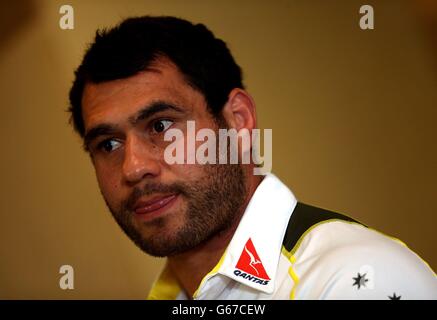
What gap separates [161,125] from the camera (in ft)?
3.19

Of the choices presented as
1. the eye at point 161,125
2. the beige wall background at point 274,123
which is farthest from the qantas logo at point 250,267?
the beige wall background at point 274,123

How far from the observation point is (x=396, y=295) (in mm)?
718

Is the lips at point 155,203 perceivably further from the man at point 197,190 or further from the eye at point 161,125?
the eye at point 161,125

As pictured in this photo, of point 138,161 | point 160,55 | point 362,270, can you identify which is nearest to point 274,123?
point 160,55

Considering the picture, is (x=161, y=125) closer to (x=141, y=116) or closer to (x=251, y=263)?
(x=141, y=116)

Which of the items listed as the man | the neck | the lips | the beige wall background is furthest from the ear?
the beige wall background

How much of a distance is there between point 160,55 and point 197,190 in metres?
0.28

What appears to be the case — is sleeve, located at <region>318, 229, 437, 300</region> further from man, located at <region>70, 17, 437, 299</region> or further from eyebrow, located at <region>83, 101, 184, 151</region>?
eyebrow, located at <region>83, 101, 184, 151</region>

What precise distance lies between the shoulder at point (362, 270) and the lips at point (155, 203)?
27 centimetres

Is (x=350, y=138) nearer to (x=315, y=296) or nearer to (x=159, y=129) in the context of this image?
(x=159, y=129)

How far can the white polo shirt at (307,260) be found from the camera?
2.41 feet

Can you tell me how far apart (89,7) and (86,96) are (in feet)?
2.45

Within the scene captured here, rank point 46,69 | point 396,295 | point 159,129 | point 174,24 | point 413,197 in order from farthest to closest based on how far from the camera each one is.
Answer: point 46,69 → point 413,197 → point 174,24 → point 159,129 → point 396,295

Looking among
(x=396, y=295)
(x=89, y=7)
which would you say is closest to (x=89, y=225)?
(x=89, y=7)
